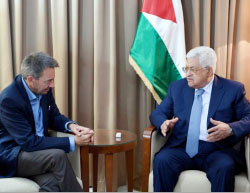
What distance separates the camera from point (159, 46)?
3.17 metres

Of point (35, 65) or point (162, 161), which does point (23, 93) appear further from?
point (162, 161)

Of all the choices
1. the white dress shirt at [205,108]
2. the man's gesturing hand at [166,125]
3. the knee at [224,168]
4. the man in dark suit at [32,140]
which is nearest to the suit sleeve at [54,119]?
the man in dark suit at [32,140]

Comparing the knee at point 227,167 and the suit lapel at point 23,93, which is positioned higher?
the suit lapel at point 23,93

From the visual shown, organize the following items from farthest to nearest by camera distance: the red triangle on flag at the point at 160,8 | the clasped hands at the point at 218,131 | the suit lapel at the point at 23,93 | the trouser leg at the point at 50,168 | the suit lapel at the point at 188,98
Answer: the red triangle on flag at the point at 160,8 < the suit lapel at the point at 188,98 < the clasped hands at the point at 218,131 < the suit lapel at the point at 23,93 < the trouser leg at the point at 50,168

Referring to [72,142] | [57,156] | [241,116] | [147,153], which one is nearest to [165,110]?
[147,153]

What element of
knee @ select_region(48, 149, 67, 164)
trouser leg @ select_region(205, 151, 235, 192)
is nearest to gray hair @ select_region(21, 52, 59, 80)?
knee @ select_region(48, 149, 67, 164)

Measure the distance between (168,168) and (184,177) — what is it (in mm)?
123

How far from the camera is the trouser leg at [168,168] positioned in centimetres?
243

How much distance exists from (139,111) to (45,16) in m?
1.25

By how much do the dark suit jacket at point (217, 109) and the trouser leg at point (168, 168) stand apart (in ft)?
0.59

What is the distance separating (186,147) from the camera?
265 cm

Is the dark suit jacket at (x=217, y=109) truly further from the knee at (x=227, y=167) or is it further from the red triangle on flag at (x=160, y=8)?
the red triangle on flag at (x=160, y=8)

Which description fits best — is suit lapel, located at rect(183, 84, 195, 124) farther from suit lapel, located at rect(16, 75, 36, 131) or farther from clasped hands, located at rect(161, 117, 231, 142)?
suit lapel, located at rect(16, 75, 36, 131)

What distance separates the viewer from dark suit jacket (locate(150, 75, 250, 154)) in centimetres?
264
